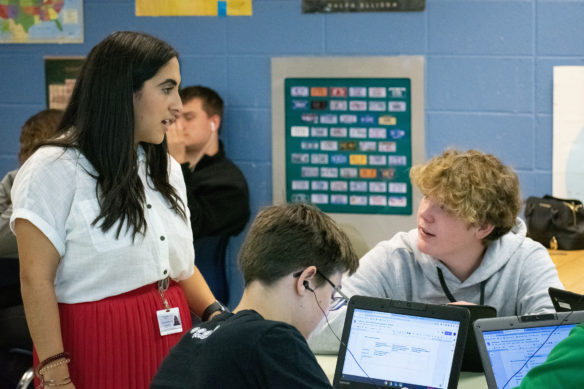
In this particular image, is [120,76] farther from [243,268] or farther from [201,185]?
[201,185]

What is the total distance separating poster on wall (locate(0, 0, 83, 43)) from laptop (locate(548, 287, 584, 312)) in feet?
9.13

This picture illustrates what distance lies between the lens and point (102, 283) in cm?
205

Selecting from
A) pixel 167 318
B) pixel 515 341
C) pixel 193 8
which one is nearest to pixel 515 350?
pixel 515 341

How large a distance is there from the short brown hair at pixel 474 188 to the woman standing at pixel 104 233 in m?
0.76

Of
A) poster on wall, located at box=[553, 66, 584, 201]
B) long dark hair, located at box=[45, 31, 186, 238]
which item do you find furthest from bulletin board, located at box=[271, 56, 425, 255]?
long dark hair, located at box=[45, 31, 186, 238]

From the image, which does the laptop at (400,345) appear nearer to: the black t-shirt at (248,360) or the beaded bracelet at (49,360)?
the black t-shirt at (248,360)

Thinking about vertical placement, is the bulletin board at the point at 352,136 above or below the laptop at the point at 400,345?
above

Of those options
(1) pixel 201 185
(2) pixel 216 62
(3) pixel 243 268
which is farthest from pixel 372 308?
(2) pixel 216 62

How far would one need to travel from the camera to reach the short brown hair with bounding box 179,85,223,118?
149 inches

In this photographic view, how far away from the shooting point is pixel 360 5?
374 cm

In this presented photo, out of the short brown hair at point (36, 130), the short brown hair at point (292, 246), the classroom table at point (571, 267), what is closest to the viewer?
the short brown hair at point (292, 246)

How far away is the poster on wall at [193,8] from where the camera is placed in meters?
3.87

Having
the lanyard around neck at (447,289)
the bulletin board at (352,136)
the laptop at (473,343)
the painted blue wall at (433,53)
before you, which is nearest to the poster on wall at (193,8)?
the painted blue wall at (433,53)

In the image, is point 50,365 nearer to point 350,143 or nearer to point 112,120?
point 112,120
